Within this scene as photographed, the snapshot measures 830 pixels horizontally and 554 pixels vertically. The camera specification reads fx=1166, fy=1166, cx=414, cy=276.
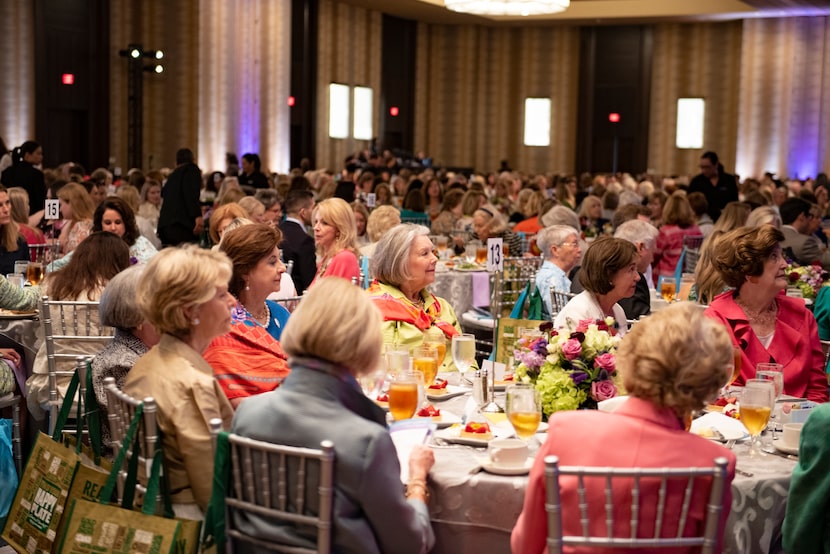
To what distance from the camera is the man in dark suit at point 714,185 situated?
43.7 ft

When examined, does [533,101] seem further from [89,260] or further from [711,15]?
[89,260]

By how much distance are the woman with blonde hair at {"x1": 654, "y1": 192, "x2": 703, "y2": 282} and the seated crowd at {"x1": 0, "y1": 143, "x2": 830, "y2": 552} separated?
0.86 m

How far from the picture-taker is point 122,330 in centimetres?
367

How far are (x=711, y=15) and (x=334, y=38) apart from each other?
804 cm

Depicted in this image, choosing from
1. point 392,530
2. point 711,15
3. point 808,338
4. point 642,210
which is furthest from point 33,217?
point 711,15

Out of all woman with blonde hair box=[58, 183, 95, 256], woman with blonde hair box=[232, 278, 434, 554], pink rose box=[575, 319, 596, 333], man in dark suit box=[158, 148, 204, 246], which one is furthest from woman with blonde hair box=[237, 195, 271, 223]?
woman with blonde hair box=[232, 278, 434, 554]

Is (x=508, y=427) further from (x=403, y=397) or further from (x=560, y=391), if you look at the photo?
(x=403, y=397)

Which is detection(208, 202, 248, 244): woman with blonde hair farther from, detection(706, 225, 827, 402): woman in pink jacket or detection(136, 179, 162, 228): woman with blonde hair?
detection(136, 179, 162, 228): woman with blonde hair

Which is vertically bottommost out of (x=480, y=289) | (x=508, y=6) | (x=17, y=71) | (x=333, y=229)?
(x=480, y=289)

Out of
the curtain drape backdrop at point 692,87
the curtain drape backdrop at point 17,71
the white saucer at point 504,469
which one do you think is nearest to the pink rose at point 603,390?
the white saucer at point 504,469

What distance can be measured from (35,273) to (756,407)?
4374 mm

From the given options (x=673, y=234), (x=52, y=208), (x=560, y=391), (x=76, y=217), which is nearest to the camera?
(x=560, y=391)

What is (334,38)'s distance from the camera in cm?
2438

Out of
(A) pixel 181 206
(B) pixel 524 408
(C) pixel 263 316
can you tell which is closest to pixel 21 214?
(A) pixel 181 206
